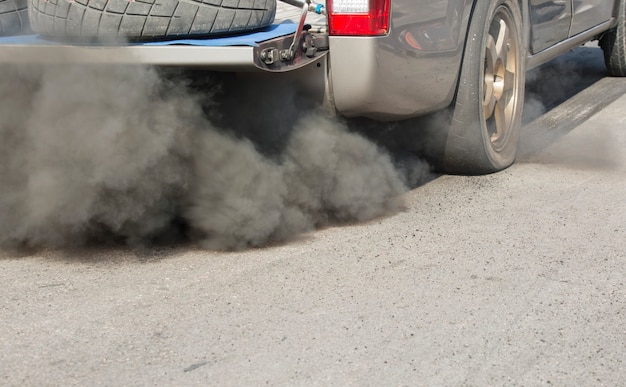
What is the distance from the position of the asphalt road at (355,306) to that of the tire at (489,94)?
0.38 m

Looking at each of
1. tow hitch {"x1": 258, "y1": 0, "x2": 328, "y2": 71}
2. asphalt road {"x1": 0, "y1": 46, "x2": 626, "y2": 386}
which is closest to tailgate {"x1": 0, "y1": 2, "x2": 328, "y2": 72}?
tow hitch {"x1": 258, "y1": 0, "x2": 328, "y2": 71}

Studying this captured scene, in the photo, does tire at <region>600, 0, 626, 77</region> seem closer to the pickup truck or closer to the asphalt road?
the pickup truck

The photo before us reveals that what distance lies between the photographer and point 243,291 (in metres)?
3.68

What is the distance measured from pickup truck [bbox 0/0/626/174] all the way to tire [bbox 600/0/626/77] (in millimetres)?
2492

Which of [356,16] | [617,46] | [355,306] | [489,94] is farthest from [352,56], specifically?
[617,46]

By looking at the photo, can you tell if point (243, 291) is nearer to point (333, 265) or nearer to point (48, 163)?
point (333, 265)

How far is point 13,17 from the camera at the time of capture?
15.6 ft

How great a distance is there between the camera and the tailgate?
151 inches

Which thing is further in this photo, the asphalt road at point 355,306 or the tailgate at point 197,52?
the tailgate at point 197,52

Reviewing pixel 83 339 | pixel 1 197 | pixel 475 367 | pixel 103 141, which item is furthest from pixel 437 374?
pixel 1 197

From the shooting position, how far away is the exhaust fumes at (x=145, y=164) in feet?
13.0

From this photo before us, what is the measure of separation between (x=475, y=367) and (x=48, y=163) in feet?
6.61

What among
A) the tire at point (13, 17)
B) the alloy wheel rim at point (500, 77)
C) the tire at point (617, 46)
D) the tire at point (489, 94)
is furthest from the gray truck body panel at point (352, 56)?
the tire at point (617, 46)

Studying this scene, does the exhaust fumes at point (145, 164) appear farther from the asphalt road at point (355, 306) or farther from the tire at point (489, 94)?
the tire at point (489, 94)
